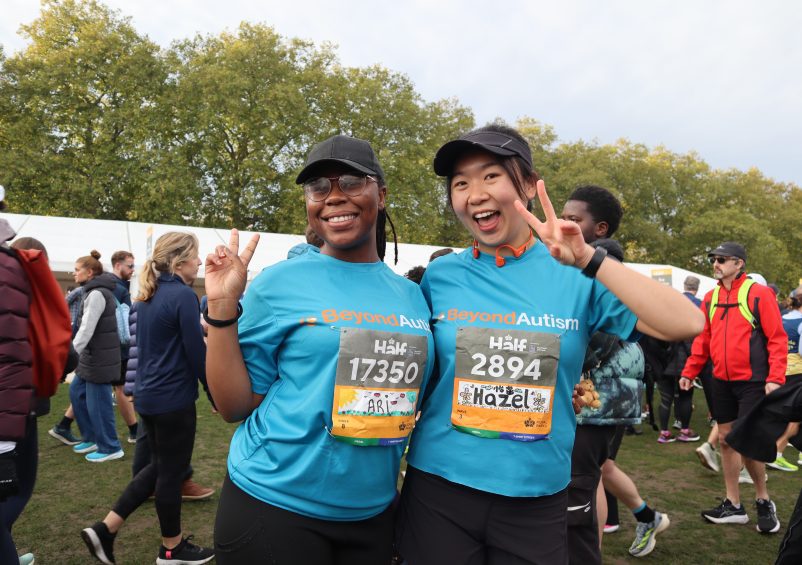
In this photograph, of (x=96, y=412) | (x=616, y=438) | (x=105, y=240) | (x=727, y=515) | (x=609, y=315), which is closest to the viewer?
(x=609, y=315)

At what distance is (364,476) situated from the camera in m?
1.76

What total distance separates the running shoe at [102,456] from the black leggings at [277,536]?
5.02 metres

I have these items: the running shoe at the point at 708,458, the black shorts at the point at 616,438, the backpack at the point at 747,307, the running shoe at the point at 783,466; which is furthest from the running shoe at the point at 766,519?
the running shoe at the point at 783,466

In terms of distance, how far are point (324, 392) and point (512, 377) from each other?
59 cm

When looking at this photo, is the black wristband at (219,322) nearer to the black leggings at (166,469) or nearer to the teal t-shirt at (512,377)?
the teal t-shirt at (512,377)

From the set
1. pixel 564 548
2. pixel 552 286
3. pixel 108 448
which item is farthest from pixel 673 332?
pixel 108 448

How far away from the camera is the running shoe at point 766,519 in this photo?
461 cm

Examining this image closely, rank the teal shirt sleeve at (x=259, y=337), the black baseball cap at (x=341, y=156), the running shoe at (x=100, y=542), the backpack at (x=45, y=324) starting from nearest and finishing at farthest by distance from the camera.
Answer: the teal shirt sleeve at (x=259, y=337)
the black baseball cap at (x=341, y=156)
the backpack at (x=45, y=324)
the running shoe at (x=100, y=542)

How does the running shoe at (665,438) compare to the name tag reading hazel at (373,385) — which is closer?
the name tag reading hazel at (373,385)

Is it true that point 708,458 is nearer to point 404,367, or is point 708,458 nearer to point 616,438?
point 616,438

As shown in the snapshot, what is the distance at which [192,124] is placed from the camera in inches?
936

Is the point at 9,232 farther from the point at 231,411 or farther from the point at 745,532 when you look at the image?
the point at 745,532

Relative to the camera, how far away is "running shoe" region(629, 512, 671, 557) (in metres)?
4.17

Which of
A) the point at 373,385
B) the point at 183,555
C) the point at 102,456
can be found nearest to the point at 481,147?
the point at 373,385
